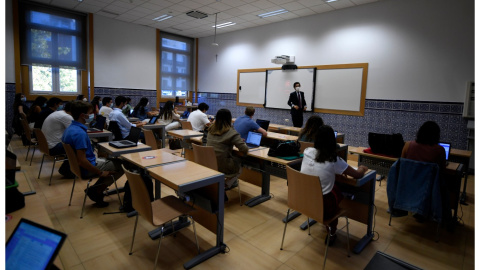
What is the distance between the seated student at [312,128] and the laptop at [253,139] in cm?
61

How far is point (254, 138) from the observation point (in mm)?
4141

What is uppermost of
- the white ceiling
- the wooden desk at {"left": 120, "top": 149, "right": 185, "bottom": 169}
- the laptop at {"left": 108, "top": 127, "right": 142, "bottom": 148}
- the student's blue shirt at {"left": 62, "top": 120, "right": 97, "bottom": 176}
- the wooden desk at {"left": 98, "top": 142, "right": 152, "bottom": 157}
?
the white ceiling

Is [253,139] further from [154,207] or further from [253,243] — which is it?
[154,207]

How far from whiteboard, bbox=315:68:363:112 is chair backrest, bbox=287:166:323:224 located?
5.30m

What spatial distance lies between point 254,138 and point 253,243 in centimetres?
170

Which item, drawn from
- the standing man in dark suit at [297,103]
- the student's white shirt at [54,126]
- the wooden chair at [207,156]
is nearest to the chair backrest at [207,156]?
the wooden chair at [207,156]

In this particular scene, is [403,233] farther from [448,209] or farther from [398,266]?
[398,266]

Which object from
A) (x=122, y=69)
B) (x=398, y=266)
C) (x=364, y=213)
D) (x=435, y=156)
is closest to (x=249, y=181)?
(x=364, y=213)

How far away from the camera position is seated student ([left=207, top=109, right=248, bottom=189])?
3406mm

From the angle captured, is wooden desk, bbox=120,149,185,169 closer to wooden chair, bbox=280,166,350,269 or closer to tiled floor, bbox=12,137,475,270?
tiled floor, bbox=12,137,475,270

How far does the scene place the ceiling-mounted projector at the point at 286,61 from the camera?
8180 mm

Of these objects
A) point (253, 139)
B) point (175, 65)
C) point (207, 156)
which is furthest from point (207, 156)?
point (175, 65)

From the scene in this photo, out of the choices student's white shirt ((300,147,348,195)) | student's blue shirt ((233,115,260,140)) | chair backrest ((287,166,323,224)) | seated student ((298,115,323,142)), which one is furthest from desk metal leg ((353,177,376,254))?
student's blue shirt ((233,115,260,140))

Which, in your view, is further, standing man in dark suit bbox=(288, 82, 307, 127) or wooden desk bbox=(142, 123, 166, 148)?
standing man in dark suit bbox=(288, 82, 307, 127)
